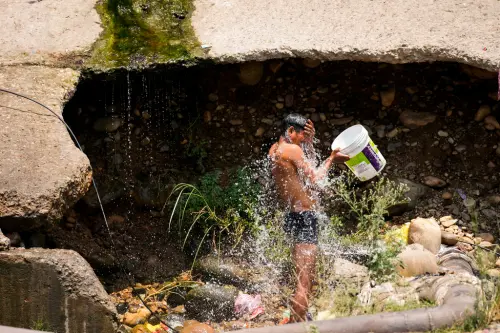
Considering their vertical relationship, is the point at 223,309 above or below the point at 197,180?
below

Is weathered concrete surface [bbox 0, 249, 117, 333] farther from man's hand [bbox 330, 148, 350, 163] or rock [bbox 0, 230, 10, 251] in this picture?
man's hand [bbox 330, 148, 350, 163]

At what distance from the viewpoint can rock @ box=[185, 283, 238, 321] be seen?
5664 millimetres

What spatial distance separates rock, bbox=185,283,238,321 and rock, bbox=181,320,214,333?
0.90 ft

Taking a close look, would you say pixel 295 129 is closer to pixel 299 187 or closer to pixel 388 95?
pixel 299 187

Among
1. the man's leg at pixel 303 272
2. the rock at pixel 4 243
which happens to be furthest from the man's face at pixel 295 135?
the rock at pixel 4 243

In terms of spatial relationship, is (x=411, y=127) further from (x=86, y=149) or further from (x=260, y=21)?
(x=86, y=149)

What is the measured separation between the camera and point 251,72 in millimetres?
6133

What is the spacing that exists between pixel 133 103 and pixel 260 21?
3.98ft

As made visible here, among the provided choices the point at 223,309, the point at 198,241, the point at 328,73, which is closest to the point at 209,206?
the point at 198,241

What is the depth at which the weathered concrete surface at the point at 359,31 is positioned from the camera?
5.50m

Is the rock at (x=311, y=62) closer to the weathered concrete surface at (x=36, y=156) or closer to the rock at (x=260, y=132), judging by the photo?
the rock at (x=260, y=132)

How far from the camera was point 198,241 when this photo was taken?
6.14 meters

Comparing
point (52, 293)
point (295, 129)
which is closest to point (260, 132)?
point (295, 129)

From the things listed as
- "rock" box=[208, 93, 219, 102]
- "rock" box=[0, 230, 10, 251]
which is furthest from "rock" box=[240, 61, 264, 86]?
"rock" box=[0, 230, 10, 251]
